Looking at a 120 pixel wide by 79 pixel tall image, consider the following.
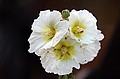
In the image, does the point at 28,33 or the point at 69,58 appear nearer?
the point at 69,58

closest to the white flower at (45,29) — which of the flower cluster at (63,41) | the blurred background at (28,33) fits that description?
the flower cluster at (63,41)

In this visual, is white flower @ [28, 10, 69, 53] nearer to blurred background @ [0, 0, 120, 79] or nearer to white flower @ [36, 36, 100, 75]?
white flower @ [36, 36, 100, 75]

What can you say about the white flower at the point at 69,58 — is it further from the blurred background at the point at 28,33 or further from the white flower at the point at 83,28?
the blurred background at the point at 28,33

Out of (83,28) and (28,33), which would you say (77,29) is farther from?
(28,33)

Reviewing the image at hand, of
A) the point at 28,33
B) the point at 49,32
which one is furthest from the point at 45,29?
the point at 28,33

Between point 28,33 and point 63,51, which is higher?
point 63,51

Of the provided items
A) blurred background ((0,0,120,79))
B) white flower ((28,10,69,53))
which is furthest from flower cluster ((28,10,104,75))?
blurred background ((0,0,120,79))

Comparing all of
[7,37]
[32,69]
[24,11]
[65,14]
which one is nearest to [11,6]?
[24,11]
